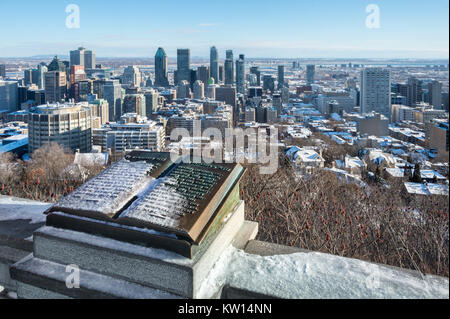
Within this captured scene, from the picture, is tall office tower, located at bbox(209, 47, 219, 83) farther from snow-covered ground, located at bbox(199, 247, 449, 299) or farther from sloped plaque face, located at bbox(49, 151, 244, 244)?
snow-covered ground, located at bbox(199, 247, 449, 299)

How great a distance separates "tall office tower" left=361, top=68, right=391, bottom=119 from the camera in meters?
51.1

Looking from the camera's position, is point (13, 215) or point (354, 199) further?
point (354, 199)

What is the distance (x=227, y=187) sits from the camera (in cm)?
241

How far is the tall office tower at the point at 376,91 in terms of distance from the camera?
51062 millimetres

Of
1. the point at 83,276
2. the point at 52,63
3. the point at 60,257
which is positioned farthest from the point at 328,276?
the point at 52,63

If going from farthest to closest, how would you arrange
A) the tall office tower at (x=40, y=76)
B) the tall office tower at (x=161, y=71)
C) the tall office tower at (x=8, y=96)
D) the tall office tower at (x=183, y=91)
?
the tall office tower at (x=161, y=71) → the tall office tower at (x=183, y=91) → the tall office tower at (x=40, y=76) → the tall office tower at (x=8, y=96)

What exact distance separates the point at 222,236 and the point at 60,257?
0.84 metres

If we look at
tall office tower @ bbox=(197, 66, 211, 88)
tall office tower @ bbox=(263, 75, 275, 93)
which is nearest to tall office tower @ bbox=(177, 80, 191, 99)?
tall office tower @ bbox=(197, 66, 211, 88)

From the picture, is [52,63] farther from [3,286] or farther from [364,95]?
[3,286]

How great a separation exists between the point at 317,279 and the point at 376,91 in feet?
182

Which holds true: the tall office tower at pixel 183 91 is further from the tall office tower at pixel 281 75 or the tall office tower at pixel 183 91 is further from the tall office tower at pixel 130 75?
the tall office tower at pixel 281 75

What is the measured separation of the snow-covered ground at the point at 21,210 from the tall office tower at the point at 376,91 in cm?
5080

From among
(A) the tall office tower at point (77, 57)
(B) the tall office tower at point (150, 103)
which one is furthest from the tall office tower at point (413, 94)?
(A) the tall office tower at point (77, 57)

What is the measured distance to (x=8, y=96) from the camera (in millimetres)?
56469
